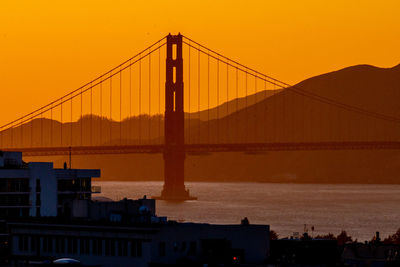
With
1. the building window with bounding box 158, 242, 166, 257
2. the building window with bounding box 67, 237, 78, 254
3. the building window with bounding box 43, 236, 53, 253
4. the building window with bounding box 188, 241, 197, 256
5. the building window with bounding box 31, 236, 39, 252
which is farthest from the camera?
the building window with bounding box 31, 236, 39, 252

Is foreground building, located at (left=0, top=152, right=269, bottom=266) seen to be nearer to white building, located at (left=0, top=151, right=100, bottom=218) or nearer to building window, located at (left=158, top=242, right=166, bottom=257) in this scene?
building window, located at (left=158, top=242, right=166, bottom=257)

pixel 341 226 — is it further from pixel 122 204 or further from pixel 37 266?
pixel 37 266

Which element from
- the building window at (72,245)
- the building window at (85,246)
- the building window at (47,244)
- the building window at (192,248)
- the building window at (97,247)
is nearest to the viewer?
the building window at (192,248)

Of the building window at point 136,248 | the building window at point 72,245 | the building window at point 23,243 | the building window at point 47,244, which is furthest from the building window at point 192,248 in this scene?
the building window at point 23,243

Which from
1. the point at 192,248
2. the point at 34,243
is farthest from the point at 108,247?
the point at 34,243

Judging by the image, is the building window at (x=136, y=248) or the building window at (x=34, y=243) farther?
the building window at (x=34, y=243)

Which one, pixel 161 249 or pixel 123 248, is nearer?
pixel 161 249

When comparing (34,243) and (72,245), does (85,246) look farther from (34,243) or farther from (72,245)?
(34,243)

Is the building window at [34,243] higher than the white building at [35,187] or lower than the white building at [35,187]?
lower

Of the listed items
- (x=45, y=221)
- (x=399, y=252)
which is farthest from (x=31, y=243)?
(x=399, y=252)

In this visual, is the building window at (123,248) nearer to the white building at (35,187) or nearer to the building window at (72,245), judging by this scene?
the building window at (72,245)

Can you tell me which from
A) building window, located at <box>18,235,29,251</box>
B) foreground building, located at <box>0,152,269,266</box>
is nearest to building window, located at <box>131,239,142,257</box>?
foreground building, located at <box>0,152,269,266</box>
